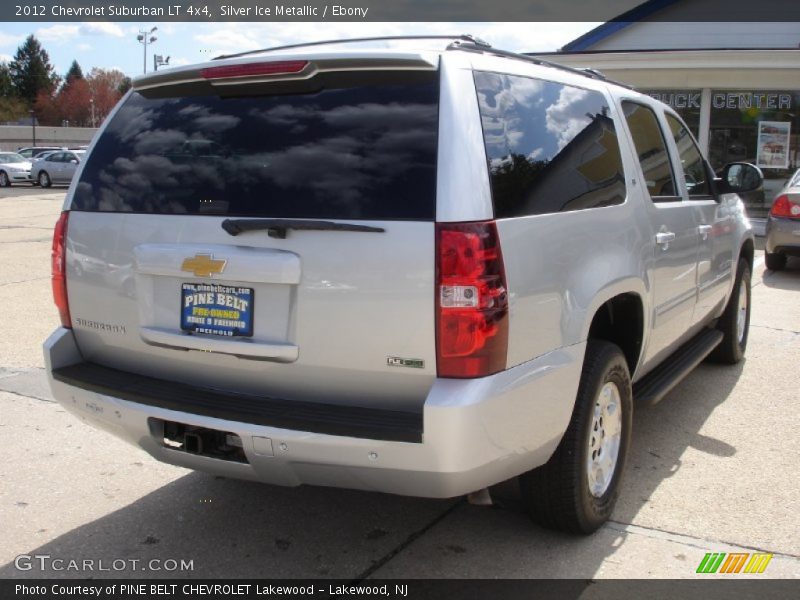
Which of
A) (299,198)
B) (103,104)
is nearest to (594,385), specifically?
(299,198)

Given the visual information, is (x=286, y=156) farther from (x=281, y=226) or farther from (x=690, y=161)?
(x=690, y=161)

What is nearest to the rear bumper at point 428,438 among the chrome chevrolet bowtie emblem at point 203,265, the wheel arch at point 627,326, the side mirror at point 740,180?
the chrome chevrolet bowtie emblem at point 203,265

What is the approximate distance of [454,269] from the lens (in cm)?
276

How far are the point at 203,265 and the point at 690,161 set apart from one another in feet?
11.3

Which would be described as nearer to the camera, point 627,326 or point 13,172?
point 627,326

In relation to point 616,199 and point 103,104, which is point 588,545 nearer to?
point 616,199

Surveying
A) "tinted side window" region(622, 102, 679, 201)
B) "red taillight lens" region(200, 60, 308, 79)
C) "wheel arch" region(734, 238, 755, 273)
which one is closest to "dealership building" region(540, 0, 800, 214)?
"wheel arch" region(734, 238, 755, 273)

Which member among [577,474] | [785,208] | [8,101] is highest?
[8,101]

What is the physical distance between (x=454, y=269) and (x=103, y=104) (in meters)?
112

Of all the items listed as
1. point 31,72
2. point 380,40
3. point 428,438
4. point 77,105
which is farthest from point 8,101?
point 428,438

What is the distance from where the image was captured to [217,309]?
10.3ft

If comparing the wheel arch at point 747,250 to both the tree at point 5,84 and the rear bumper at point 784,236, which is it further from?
the tree at point 5,84

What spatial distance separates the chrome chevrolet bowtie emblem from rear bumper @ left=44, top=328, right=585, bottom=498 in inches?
20.1

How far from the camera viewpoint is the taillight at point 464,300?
277 centimetres
